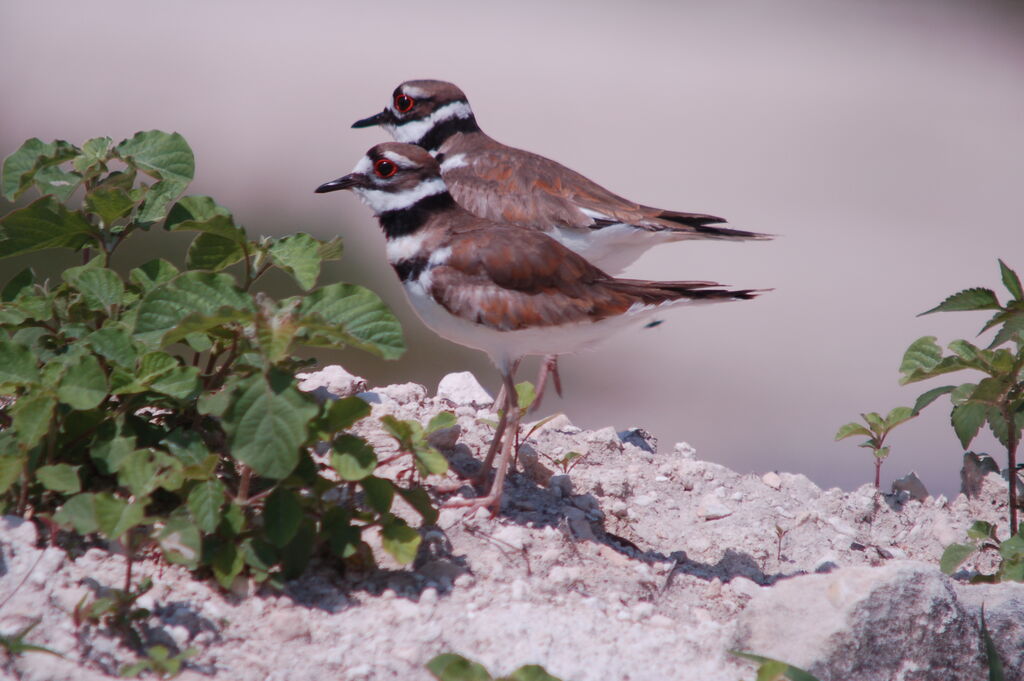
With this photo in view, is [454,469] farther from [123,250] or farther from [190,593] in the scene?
[123,250]

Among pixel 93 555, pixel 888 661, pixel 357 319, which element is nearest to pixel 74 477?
pixel 93 555

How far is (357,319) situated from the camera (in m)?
3.12

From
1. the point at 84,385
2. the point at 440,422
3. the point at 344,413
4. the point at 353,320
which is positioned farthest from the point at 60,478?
the point at 440,422

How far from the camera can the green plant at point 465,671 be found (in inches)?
101

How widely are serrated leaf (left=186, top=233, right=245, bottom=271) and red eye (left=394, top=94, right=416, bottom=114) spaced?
309 centimetres

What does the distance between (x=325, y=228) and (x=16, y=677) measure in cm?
836

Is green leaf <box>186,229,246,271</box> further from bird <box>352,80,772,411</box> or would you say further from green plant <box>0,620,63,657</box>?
bird <box>352,80,772,411</box>

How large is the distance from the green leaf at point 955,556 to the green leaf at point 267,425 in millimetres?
2220

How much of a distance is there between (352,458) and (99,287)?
94 centimetres

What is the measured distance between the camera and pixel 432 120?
6.39 meters

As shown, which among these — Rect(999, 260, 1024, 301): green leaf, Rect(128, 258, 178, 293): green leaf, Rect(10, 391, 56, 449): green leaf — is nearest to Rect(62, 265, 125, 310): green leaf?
Rect(128, 258, 178, 293): green leaf

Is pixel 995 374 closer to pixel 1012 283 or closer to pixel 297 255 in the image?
pixel 1012 283

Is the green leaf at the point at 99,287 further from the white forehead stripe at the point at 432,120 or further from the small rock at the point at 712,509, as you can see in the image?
the white forehead stripe at the point at 432,120

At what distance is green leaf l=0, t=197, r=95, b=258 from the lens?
3.40m
